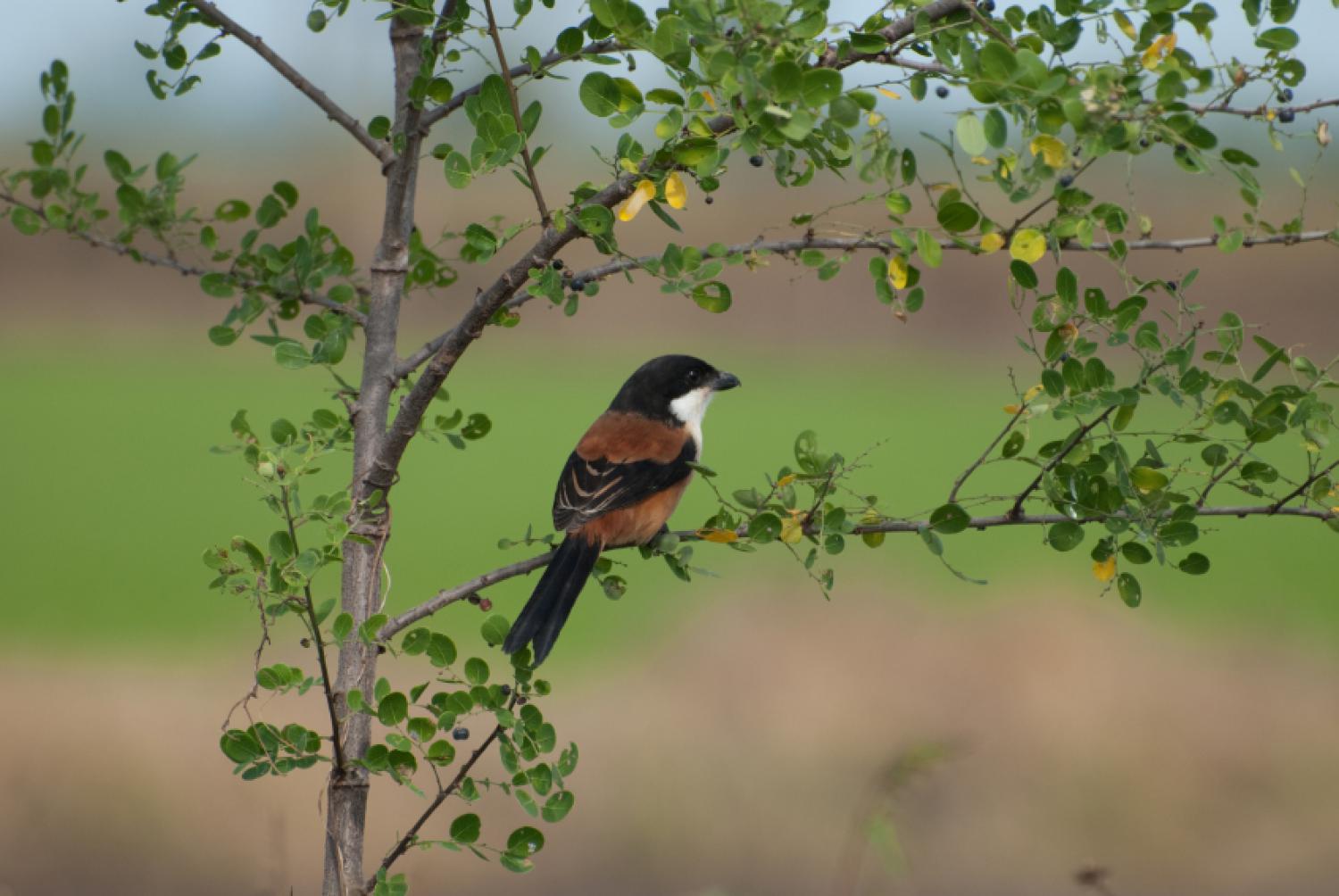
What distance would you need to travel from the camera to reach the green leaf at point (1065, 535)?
259cm

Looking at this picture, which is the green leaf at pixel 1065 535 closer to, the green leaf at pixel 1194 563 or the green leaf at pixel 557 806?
the green leaf at pixel 1194 563

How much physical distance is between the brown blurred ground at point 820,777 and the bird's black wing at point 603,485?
3.46 m

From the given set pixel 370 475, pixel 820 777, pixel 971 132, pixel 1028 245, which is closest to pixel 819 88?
pixel 971 132

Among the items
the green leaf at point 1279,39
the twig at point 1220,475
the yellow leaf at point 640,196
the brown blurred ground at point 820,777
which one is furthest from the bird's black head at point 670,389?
the brown blurred ground at point 820,777

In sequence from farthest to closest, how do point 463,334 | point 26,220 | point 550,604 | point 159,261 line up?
point 26,220
point 159,261
point 550,604
point 463,334

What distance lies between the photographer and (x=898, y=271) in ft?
7.52

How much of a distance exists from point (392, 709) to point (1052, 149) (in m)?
1.55

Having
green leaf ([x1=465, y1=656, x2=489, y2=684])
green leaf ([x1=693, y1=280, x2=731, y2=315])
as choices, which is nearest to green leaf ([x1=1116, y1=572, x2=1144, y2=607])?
green leaf ([x1=693, y1=280, x2=731, y2=315])

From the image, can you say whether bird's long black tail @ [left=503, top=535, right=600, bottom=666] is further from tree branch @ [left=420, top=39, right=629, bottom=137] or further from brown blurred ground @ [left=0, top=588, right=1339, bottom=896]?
brown blurred ground @ [left=0, top=588, right=1339, bottom=896]

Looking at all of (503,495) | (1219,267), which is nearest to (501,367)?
(503,495)

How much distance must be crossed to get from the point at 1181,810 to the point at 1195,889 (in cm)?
61

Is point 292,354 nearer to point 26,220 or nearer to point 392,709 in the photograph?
point 392,709

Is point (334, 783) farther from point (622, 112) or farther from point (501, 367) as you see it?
point (501, 367)

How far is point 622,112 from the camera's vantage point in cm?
218
